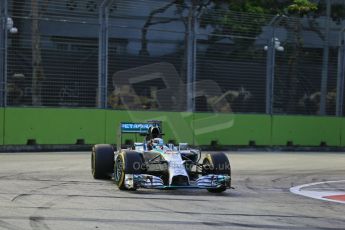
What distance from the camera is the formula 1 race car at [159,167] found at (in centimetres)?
1070

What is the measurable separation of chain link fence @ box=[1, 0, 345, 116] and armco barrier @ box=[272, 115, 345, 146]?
0.39 metres

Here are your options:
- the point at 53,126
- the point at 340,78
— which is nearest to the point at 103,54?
the point at 53,126

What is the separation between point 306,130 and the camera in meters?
25.6

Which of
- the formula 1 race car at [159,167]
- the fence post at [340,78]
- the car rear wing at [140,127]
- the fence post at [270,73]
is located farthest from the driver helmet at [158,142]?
the fence post at [340,78]

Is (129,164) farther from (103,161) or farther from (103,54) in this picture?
(103,54)

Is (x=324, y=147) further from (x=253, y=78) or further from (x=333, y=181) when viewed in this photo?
(x=333, y=181)

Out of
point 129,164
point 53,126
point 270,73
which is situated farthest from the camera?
point 270,73

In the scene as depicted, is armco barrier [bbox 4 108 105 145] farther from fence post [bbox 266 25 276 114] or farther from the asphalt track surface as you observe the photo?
fence post [bbox 266 25 276 114]

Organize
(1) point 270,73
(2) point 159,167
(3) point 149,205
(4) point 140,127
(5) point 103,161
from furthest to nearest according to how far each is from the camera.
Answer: (1) point 270,73
(4) point 140,127
(5) point 103,161
(2) point 159,167
(3) point 149,205

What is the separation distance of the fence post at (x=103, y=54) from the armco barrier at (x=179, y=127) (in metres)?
0.53

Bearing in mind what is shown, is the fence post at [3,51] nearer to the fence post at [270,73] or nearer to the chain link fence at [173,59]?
the chain link fence at [173,59]

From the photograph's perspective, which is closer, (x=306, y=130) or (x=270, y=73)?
(x=270, y=73)

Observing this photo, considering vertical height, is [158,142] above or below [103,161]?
above

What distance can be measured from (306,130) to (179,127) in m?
5.69
